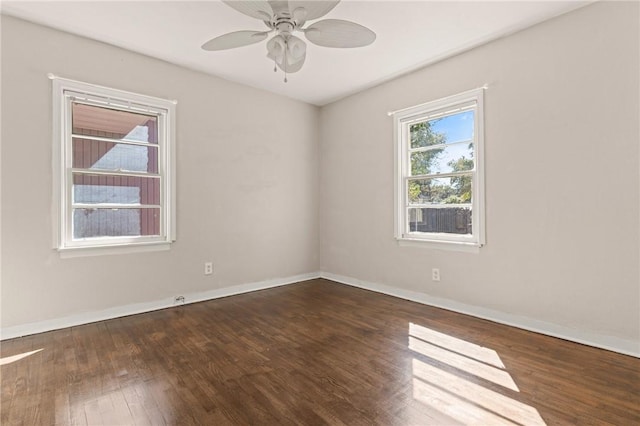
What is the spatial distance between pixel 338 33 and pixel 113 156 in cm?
251

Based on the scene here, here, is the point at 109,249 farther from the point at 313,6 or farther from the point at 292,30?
the point at 313,6

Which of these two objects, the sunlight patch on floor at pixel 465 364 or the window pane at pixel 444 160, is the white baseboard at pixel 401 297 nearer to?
the sunlight patch on floor at pixel 465 364

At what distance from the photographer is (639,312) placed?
2.31 metres

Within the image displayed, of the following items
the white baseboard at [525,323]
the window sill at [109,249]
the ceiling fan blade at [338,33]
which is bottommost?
the white baseboard at [525,323]

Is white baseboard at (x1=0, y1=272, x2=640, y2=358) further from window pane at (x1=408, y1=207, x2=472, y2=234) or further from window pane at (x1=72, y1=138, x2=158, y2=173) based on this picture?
window pane at (x1=72, y1=138, x2=158, y2=173)

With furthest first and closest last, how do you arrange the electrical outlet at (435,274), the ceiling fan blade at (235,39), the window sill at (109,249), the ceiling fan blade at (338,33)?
the electrical outlet at (435,274), the window sill at (109,249), the ceiling fan blade at (235,39), the ceiling fan blade at (338,33)

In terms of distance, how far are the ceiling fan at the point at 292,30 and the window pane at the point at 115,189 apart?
1.75 metres

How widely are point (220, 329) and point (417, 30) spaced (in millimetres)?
3159

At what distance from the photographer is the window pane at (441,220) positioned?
3.36m

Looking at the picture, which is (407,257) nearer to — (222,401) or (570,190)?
(570,190)

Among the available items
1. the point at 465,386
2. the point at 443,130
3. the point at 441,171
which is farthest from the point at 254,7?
the point at 465,386

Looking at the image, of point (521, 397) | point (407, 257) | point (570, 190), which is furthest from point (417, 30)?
point (521, 397)

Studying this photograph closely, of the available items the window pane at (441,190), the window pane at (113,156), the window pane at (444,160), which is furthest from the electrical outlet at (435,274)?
the window pane at (113,156)

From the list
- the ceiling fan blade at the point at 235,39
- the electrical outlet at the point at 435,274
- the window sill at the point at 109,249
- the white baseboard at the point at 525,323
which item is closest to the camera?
the ceiling fan blade at the point at 235,39
